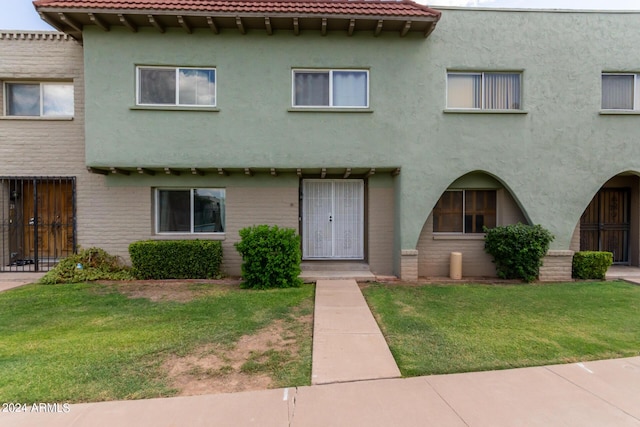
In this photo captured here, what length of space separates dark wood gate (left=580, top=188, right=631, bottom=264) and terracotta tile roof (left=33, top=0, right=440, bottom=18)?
7832 millimetres

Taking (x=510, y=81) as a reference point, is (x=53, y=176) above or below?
below

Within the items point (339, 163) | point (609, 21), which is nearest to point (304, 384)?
point (339, 163)

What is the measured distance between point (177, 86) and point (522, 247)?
9.94 m

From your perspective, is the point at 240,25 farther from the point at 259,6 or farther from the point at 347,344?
the point at 347,344

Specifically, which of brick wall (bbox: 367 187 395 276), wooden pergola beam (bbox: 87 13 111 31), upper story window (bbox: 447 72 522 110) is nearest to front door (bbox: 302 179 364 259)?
brick wall (bbox: 367 187 395 276)

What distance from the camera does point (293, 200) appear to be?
923 cm

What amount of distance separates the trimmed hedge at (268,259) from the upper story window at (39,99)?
6781 millimetres

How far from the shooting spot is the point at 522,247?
8.53m

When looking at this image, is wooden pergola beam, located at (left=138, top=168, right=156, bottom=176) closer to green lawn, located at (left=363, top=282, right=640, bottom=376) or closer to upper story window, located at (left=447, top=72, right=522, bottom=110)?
green lawn, located at (left=363, top=282, right=640, bottom=376)

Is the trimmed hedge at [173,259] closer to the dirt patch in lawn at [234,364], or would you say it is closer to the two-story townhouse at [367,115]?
the two-story townhouse at [367,115]

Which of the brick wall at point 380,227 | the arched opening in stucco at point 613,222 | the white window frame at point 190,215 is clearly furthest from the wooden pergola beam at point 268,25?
the arched opening in stucco at point 613,222

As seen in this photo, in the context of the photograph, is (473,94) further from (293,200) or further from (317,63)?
(293,200)

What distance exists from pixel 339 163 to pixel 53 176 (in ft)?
26.3

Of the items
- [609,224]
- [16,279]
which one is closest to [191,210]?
[16,279]
